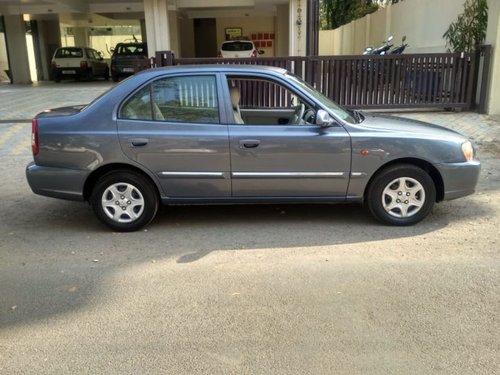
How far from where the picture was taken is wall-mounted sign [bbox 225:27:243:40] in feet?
98.0

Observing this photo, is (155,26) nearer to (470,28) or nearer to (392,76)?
(392,76)

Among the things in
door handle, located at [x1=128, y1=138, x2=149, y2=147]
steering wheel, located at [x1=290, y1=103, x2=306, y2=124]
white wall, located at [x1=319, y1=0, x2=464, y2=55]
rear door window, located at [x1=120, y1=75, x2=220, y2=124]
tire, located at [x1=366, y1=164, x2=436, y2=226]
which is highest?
white wall, located at [x1=319, y1=0, x2=464, y2=55]

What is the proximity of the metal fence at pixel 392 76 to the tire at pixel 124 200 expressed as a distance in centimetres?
665

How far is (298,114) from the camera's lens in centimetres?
571

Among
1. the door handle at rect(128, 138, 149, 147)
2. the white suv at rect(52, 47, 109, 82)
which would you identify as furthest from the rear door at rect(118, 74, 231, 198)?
the white suv at rect(52, 47, 109, 82)

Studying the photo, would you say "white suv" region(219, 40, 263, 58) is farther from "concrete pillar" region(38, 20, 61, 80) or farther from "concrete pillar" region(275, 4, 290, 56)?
"concrete pillar" region(38, 20, 61, 80)

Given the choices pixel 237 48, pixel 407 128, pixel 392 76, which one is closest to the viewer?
pixel 407 128

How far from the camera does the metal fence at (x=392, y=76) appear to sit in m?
11.4

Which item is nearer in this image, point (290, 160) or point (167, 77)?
point (290, 160)

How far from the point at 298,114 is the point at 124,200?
2.07 metres

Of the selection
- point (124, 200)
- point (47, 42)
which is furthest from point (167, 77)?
point (47, 42)

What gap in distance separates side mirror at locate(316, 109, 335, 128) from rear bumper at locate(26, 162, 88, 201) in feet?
7.55

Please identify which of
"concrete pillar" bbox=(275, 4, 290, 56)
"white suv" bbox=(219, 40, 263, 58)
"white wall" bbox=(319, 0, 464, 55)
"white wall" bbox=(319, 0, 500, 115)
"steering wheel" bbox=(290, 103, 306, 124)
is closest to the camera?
"steering wheel" bbox=(290, 103, 306, 124)

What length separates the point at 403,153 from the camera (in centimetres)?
505
